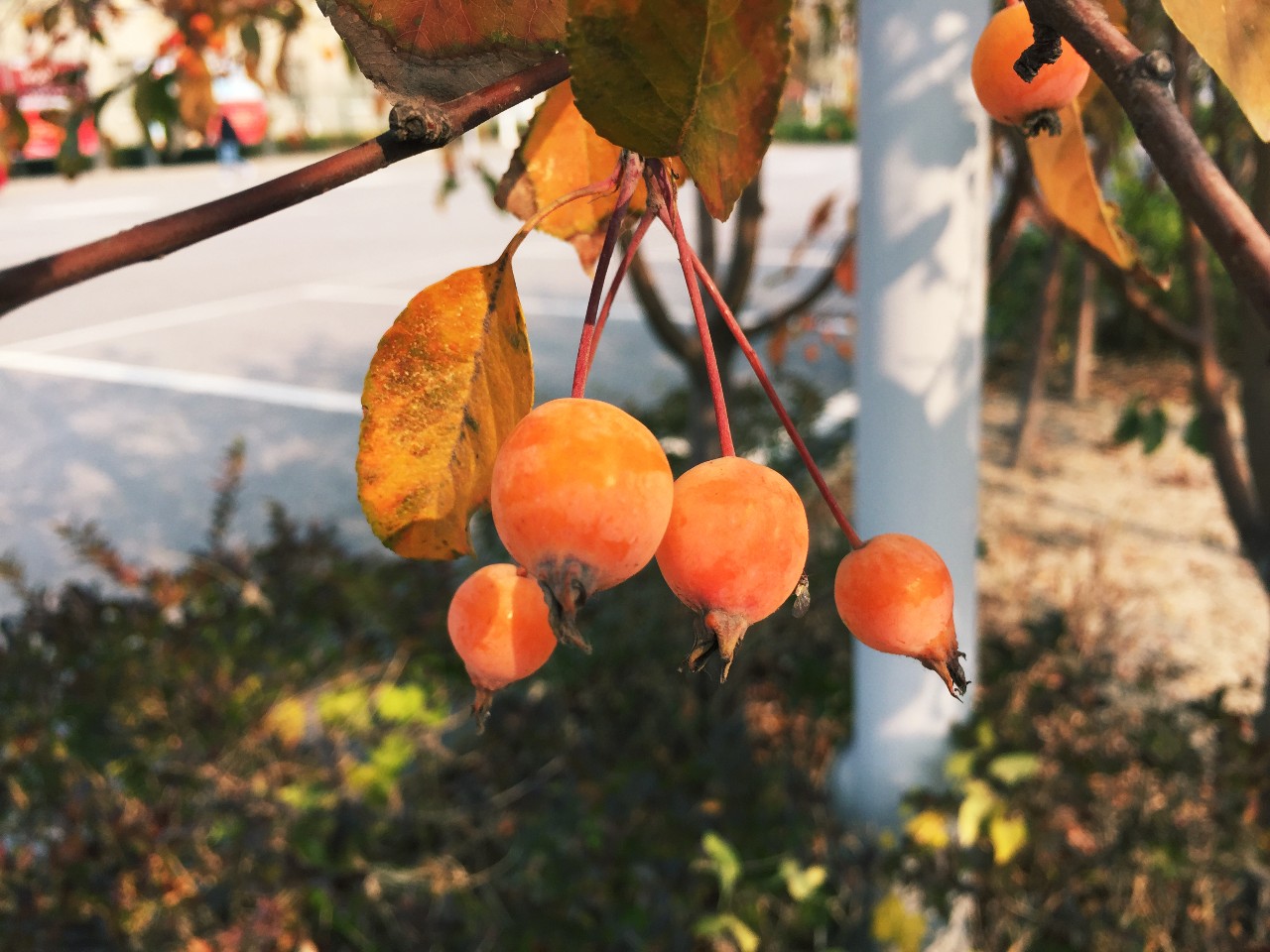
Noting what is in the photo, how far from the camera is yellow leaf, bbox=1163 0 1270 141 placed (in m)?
0.23

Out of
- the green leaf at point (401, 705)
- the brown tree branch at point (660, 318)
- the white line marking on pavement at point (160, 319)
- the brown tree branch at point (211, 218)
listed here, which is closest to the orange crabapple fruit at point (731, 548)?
the brown tree branch at point (211, 218)

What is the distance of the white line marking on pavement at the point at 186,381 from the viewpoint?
4055mm

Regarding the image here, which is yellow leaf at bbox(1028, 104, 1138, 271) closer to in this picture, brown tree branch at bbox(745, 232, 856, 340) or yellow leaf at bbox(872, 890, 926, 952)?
yellow leaf at bbox(872, 890, 926, 952)

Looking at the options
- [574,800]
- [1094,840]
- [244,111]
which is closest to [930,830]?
[1094,840]

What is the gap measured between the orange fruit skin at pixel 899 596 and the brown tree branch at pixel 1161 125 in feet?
0.35

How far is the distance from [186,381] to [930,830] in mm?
3809

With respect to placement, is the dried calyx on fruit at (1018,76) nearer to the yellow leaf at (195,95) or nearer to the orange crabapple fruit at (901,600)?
the orange crabapple fruit at (901,600)

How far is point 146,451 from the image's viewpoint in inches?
142

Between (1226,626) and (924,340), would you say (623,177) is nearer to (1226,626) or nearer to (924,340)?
(924,340)

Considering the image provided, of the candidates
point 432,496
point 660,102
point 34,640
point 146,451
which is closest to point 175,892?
point 34,640

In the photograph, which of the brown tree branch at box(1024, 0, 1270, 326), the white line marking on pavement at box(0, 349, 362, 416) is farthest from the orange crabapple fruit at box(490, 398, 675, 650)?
the white line marking on pavement at box(0, 349, 362, 416)

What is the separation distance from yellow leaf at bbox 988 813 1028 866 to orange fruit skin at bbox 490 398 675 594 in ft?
3.79

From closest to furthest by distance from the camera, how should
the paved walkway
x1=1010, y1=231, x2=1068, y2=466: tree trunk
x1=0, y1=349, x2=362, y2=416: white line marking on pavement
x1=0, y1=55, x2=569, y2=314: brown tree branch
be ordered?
x1=0, y1=55, x2=569, y2=314: brown tree branch → x1=1010, y1=231, x2=1068, y2=466: tree trunk → the paved walkway → x1=0, y1=349, x2=362, y2=416: white line marking on pavement

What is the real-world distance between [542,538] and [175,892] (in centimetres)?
135
